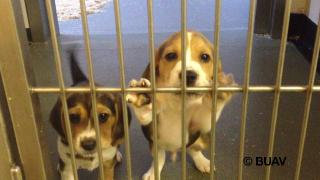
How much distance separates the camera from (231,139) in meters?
1.24

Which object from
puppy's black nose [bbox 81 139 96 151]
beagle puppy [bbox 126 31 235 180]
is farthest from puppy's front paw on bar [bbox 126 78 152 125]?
puppy's black nose [bbox 81 139 96 151]

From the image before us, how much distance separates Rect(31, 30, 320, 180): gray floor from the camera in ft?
3.70

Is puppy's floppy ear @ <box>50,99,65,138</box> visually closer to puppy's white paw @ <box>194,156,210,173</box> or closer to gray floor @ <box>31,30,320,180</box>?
gray floor @ <box>31,30,320,180</box>

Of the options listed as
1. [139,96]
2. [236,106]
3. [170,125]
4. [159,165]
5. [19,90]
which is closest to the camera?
[19,90]

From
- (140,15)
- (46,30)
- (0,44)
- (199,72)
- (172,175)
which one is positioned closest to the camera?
(0,44)

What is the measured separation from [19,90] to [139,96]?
0.23 metres

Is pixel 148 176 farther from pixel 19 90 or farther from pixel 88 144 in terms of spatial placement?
pixel 19 90

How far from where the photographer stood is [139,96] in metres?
0.81

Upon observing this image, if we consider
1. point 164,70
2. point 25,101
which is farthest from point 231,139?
point 25,101

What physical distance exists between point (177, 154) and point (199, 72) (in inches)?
17.5

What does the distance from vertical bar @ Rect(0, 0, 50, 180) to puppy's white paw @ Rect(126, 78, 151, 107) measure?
18 centimetres

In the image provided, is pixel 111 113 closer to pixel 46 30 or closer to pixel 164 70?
pixel 164 70

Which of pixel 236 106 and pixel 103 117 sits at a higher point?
pixel 103 117

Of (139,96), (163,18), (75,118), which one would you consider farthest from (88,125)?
(163,18)
